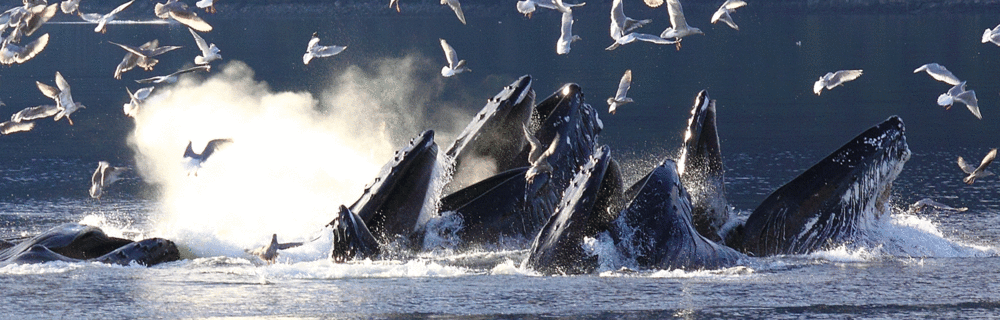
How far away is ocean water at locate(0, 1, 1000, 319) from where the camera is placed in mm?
10070

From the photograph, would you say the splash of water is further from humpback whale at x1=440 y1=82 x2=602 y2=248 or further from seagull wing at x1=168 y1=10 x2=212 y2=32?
humpback whale at x1=440 y1=82 x2=602 y2=248

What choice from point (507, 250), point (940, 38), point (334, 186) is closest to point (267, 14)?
point (940, 38)

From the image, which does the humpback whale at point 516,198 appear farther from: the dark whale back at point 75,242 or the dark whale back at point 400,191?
the dark whale back at point 75,242

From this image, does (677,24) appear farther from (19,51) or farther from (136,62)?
(19,51)

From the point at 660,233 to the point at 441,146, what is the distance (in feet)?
46.8

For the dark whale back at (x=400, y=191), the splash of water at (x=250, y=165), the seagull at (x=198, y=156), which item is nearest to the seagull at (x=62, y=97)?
the splash of water at (x=250, y=165)

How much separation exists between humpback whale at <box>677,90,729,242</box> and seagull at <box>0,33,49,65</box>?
965 cm

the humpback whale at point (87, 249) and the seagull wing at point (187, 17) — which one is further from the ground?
the seagull wing at point (187, 17)

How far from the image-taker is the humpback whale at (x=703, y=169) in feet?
45.0

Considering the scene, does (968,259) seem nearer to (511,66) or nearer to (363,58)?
(511,66)

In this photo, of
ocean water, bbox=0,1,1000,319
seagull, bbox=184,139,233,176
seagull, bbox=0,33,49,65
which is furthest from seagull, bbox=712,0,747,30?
seagull, bbox=0,33,49,65

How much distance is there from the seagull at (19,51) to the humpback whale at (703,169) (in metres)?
9.65

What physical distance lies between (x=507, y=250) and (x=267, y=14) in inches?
4323

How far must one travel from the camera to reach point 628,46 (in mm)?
71312
